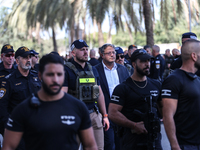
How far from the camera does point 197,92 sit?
3650 millimetres

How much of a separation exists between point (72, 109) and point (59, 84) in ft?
0.83

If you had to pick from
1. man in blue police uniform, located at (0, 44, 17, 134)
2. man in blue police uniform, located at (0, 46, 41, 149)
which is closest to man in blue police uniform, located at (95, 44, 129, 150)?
man in blue police uniform, located at (0, 46, 41, 149)

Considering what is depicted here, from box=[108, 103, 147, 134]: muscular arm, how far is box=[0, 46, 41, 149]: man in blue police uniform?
1483 mm

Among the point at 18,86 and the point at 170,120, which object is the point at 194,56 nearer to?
the point at 170,120

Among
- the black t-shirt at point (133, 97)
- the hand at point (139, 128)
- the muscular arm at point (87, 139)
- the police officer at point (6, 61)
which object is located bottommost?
the hand at point (139, 128)

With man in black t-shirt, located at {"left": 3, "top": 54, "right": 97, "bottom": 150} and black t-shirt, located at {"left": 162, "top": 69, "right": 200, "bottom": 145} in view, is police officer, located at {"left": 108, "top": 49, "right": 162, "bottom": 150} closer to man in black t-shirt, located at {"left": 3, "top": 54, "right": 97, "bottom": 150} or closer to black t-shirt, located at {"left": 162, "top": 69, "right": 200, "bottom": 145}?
black t-shirt, located at {"left": 162, "top": 69, "right": 200, "bottom": 145}

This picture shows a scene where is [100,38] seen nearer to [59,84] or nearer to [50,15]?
[50,15]

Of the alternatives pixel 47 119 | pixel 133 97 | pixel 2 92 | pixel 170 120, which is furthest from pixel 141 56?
pixel 2 92

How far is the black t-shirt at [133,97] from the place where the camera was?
420 centimetres

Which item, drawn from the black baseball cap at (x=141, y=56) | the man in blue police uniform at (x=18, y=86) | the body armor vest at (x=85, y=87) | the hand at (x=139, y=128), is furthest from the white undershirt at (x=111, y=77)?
the hand at (x=139, y=128)

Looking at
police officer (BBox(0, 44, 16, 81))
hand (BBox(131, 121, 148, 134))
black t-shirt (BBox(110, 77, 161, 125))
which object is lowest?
hand (BBox(131, 121, 148, 134))

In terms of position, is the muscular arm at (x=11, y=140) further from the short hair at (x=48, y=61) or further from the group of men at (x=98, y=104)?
the short hair at (x=48, y=61)

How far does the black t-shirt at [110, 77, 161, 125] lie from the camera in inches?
165

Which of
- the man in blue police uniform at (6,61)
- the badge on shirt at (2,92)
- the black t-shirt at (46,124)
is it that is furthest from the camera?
the man in blue police uniform at (6,61)
